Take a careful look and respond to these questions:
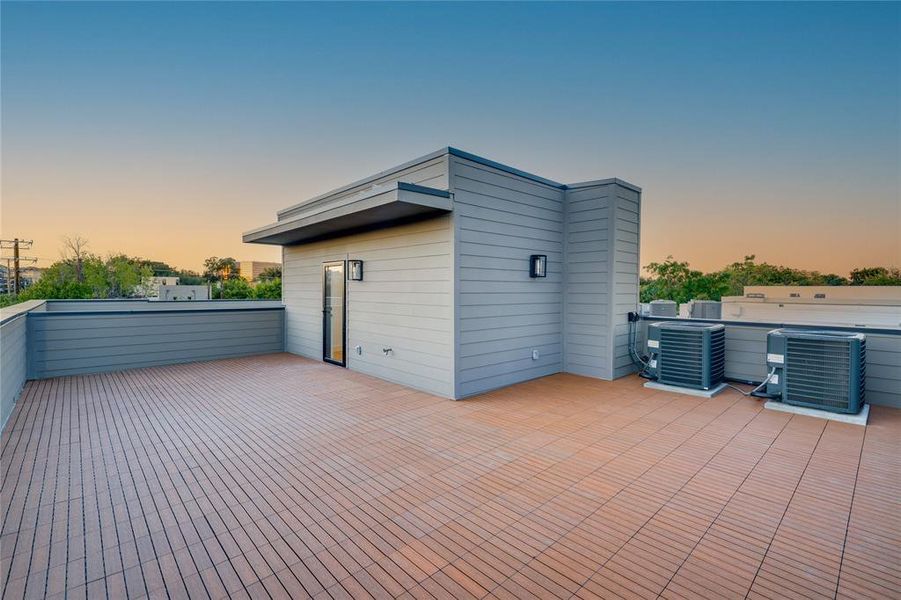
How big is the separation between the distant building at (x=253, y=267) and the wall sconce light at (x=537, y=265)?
2914 centimetres

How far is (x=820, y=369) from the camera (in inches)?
156

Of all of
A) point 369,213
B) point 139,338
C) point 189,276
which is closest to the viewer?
point 369,213

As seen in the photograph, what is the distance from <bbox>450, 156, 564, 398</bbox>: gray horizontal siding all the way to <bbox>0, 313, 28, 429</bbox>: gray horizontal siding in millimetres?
4585

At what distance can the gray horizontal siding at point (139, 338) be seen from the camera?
557cm

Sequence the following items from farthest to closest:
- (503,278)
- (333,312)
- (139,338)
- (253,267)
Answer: (253,267)
(333,312)
(139,338)
(503,278)

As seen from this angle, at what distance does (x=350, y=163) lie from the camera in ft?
33.5

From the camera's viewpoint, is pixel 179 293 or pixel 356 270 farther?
pixel 179 293

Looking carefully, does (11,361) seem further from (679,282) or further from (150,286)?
(679,282)

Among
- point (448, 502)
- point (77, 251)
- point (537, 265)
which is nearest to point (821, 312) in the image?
point (537, 265)

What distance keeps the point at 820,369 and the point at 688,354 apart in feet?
4.04

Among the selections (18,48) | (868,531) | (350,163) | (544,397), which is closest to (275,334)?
(350,163)

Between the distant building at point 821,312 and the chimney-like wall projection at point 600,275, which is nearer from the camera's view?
the chimney-like wall projection at point 600,275

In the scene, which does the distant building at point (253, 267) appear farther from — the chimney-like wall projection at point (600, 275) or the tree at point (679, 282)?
the chimney-like wall projection at point (600, 275)

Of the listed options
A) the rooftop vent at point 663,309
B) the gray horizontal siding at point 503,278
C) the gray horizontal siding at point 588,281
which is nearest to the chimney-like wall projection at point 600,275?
the gray horizontal siding at point 588,281
